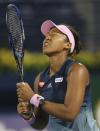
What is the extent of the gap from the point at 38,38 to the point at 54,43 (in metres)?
4.52

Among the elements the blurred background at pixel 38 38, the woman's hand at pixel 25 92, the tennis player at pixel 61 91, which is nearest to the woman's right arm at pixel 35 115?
the tennis player at pixel 61 91

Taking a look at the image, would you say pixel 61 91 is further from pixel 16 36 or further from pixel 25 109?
pixel 16 36

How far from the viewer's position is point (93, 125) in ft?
12.6

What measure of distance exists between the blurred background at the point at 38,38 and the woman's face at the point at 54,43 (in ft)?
13.2

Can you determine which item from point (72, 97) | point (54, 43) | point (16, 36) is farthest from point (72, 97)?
point (16, 36)

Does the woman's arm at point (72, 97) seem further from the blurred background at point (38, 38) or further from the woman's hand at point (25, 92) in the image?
the blurred background at point (38, 38)

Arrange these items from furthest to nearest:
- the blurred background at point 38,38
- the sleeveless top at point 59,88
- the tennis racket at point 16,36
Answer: the blurred background at point 38,38 → the tennis racket at point 16,36 → the sleeveless top at point 59,88

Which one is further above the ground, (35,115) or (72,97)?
(72,97)

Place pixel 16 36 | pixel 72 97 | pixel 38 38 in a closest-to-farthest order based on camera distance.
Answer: pixel 72 97 < pixel 16 36 < pixel 38 38

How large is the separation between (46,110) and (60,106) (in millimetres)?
100

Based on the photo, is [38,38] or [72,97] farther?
[38,38]

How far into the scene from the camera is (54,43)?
154 inches

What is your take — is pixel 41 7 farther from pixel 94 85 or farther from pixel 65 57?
pixel 65 57

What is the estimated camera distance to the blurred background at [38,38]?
317 inches
